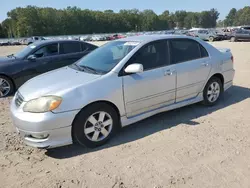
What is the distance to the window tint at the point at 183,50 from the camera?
4848mm

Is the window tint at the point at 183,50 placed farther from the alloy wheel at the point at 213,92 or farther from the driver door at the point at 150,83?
the alloy wheel at the point at 213,92

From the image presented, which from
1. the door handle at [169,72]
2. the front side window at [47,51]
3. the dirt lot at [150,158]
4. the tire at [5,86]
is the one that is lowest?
the dirt lot at [150,158]

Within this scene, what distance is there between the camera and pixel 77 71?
4438mm

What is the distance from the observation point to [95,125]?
152 inches

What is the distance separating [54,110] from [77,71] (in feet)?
3.59

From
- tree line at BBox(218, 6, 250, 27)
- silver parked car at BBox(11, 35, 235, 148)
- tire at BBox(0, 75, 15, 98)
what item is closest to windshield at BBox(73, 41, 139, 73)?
silver parked car at BBox(11, 35, 235, 148)

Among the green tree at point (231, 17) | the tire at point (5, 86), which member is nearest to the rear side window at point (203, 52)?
the tire at point (5, 86)

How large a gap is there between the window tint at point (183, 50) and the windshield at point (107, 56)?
76 cm

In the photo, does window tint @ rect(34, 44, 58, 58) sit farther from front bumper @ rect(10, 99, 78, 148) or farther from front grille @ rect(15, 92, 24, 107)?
front bumper @ rect(10, 99, 78, 148)

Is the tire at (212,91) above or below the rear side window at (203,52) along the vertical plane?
below

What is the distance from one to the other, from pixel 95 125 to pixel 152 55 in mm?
1589

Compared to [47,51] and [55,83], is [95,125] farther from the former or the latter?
[47,51]

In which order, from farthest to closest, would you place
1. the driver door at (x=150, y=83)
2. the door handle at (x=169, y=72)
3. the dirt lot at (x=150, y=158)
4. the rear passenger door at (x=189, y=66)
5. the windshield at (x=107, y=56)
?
the rear passenger door at (x=189, y=66) → the door handle at (x=169, y=72) → the windshield at (x=107, y=56) → the driver door at (x=150, y=83) → the dirt lot at (x=150, y=158)

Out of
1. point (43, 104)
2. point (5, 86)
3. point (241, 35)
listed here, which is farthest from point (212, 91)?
point (241, 35)
